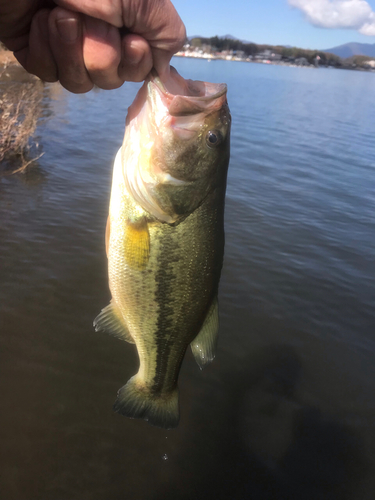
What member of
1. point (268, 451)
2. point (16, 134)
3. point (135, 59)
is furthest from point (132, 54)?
point (16, 134)

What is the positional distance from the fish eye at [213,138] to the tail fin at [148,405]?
1789 millimetres

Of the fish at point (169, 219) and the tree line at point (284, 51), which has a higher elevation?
the tree line at point (284, 51)

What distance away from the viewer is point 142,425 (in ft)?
15.3

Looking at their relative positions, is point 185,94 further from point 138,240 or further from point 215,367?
point 215,367

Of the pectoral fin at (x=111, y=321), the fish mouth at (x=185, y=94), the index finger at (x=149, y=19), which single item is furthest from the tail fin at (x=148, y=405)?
the index finger at (x=149, y=19)

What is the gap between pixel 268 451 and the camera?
4.60m

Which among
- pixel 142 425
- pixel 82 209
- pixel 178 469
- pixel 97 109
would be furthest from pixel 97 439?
pixel 97 109

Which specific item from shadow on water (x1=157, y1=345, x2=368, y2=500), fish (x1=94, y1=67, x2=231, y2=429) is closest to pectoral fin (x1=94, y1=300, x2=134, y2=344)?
fish (x1=94, y1=67, x2=231, y2=429)

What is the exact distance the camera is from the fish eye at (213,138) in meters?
2.13

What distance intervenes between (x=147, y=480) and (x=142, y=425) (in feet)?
2.13

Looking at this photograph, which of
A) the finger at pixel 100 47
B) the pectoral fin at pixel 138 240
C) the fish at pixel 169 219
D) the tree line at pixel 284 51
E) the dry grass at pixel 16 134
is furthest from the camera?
the tree line at pixel 284 51

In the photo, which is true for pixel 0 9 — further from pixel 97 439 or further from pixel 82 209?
pixel 82 209

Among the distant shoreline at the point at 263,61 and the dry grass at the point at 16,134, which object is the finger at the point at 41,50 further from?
the distant shoreline at the point at 263,61

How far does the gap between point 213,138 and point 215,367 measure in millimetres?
4224
